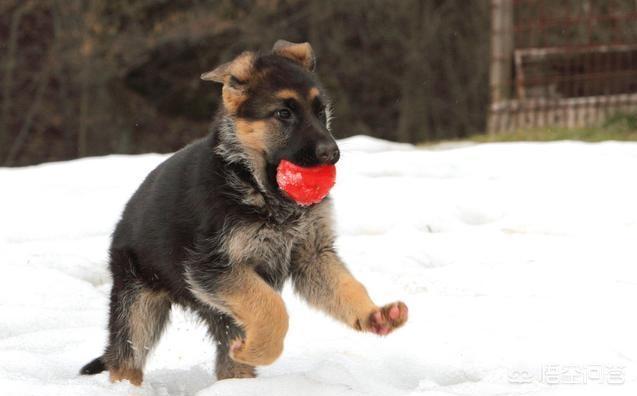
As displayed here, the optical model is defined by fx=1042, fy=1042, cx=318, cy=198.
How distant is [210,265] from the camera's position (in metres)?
4.68

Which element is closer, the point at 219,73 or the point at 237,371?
the point at 219,73

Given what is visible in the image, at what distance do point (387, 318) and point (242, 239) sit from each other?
733 millimetres

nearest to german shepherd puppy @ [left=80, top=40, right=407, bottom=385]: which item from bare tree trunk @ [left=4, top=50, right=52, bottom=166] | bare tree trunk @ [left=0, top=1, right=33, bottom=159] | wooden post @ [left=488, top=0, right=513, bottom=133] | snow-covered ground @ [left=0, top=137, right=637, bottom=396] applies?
snow-covered ground @ [left=0, top=137, right=637, bottom=396]

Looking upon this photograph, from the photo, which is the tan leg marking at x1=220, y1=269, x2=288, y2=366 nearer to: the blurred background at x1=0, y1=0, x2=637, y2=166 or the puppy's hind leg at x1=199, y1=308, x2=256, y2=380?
the puppy's hind leg at x1=199, y1=308, x2=256, y2=380

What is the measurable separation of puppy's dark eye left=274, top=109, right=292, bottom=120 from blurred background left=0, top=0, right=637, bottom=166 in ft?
35.2

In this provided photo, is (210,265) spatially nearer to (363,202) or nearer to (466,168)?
(363,202)

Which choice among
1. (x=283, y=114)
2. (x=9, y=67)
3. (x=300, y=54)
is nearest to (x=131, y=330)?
(x=283, y=114)

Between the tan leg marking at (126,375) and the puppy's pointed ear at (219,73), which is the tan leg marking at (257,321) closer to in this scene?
the tan leg marking at (126,375)

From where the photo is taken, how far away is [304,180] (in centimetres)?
459

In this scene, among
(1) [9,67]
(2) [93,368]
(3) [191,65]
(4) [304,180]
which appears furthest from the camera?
(3) [191,65]

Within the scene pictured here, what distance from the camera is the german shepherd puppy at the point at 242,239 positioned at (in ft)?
15.0

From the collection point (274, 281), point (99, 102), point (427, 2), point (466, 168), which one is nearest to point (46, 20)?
point (99, 102)

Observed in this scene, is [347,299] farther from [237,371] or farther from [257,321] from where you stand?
[237,371]

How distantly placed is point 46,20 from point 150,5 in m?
2.50
